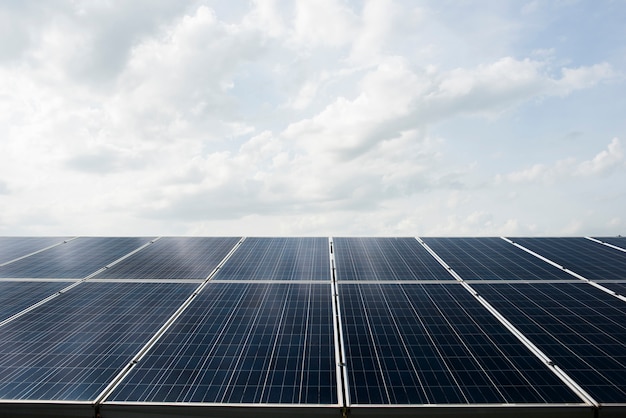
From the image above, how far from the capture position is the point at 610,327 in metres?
14.9

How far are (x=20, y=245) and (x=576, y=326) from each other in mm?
37785

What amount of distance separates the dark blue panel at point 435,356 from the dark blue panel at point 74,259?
56.4 ft

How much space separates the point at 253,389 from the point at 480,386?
7.43 metres

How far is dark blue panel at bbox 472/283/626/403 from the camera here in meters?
11.9

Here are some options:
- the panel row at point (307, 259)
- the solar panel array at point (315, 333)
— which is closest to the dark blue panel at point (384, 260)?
the panel row at point (307, 259)

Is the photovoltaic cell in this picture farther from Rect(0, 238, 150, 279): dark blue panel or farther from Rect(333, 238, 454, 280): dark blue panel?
Rect(0, 238, 150, 279): dark blue panel

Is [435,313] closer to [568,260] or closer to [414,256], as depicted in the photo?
[414,256]

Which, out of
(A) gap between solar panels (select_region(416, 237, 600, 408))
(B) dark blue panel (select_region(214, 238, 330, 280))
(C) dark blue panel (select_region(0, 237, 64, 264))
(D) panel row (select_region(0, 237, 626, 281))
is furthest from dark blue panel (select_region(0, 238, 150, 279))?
(A) gap between solar panels (select_region(416, 237, 600, 408))

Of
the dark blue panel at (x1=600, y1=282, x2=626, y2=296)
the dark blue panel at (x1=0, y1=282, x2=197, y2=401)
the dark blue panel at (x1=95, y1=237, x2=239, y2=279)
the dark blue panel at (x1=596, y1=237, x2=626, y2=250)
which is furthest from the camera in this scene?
the dark blue panel at (x1=596, y1=237, x2=626, y2=250)

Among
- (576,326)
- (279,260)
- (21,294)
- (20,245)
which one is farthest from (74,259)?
(576,326)

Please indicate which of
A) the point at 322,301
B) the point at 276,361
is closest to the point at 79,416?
the point at 276,361

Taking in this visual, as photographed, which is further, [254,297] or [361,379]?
[254,297]

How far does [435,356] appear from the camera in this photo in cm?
1286

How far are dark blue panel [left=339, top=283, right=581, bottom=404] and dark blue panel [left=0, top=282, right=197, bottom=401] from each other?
8.72 metres
